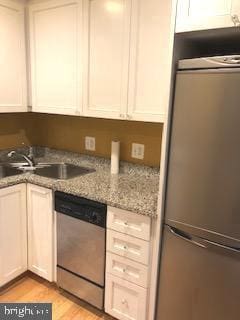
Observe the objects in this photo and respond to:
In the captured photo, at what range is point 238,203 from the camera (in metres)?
1.23

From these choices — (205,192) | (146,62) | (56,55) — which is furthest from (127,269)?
(56,55)

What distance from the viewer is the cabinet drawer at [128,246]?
62.9 inches

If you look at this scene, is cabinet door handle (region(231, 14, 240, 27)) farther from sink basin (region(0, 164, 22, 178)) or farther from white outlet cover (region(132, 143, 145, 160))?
sink basin (region(0, 164, 22, 178))

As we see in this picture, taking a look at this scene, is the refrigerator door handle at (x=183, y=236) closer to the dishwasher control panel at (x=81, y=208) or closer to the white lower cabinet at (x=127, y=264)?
the white lower cabinet at (x=127, y=264)

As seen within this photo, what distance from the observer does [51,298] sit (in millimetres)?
2088

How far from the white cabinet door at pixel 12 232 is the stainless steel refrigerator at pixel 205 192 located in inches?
45.0

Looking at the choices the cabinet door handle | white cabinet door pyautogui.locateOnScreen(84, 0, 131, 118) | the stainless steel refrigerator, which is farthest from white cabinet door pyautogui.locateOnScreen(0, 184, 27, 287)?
the cabinet door handle

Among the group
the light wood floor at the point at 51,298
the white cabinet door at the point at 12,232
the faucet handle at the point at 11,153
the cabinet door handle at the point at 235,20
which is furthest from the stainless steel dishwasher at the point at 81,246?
the cabinet door handle at the point at 235,20

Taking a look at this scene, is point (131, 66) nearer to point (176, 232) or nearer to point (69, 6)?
point (69, 6)

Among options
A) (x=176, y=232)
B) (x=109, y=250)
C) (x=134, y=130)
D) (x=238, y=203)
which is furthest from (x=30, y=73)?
(x=238, y=203)

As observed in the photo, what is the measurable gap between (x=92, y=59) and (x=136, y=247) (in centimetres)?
133

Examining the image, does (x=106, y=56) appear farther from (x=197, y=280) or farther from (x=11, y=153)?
(x=197, y=280)

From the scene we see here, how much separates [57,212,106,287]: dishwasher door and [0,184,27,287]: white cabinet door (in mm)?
336

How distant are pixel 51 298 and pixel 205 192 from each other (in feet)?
4.94
